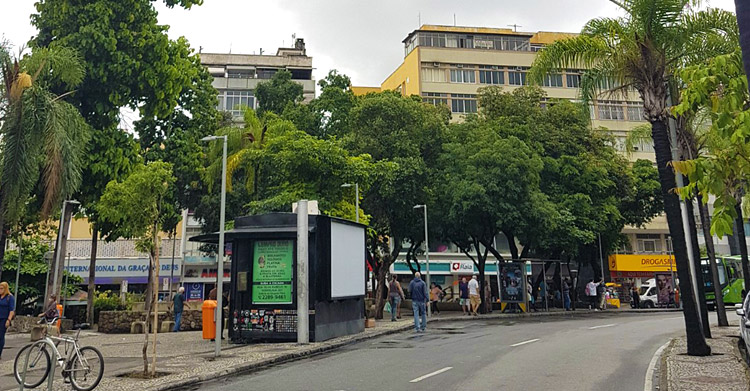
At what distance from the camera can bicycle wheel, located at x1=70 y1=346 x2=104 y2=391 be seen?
10.5m

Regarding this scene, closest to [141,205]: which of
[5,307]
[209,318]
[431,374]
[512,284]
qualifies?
[5,307]

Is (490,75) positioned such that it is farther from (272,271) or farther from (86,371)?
(86,371)

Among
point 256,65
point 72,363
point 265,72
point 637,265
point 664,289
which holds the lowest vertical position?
point 72,363

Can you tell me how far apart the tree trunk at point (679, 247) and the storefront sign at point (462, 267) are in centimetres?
3953

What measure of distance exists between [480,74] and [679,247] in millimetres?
46645

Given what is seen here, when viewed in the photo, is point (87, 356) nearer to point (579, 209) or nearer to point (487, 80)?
point (579, 209)

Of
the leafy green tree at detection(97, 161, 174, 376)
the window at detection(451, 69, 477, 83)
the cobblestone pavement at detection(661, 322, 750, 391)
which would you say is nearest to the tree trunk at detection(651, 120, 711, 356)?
the cobblestone pavement at detection(661, 322, 750, 391)

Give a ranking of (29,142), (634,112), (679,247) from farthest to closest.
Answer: (634,112)
(29,142)
(679,247)

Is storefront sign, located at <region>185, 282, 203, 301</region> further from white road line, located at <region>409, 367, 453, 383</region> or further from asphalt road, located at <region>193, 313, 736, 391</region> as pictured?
white road line, located at <region>409, 367, 453, 383</region>

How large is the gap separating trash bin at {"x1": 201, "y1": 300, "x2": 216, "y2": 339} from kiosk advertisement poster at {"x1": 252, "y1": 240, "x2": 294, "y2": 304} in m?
1.23

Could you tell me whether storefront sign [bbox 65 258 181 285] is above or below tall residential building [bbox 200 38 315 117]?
below

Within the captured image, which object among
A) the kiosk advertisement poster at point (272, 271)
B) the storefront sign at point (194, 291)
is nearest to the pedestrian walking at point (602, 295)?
the kiosk advertisement poster at point (272, 271)

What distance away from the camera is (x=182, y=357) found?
15242 mm

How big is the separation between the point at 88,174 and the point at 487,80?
4159 centimetres
